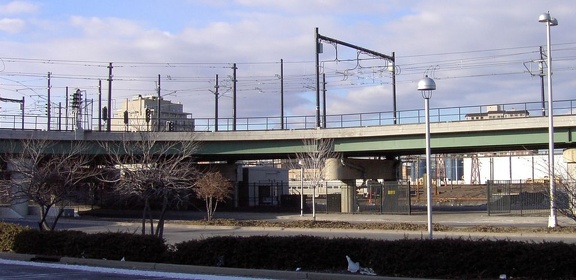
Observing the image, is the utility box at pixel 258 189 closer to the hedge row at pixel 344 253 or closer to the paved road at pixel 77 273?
the hedge row at pixel 344 253

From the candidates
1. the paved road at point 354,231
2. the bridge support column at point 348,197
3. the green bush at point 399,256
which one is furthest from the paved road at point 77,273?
the bridge support column at point 348,197

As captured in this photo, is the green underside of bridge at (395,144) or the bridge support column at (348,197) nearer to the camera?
the green underside of bridge at (395,144)

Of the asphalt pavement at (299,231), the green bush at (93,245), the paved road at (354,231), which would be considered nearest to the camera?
the asphalt pavement at (299,231)

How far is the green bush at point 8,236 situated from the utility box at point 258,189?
1714 inches

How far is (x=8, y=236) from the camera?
68.8 ft

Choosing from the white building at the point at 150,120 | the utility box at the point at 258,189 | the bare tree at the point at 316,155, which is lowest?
the utility box at the point at 258,189

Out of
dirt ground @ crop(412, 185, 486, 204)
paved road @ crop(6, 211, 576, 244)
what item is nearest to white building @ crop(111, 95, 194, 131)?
paved road @ crop(6, 211, 576, 244)

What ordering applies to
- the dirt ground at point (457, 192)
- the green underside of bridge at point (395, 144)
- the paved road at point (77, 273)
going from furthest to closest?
the dirt ground at point (457, 192) → the green underside of bridge at point (395, 144) → the paved road at point (77, 273)

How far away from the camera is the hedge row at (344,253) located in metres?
12.8

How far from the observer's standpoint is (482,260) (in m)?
13.2

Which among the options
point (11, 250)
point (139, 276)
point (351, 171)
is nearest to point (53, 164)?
point (11, 250)

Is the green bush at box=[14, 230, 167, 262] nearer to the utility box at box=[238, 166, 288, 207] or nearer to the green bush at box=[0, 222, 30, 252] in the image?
the green bush at box=[0, 222, 30, 252]

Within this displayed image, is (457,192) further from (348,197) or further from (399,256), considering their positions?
(399,256)

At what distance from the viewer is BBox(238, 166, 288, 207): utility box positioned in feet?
219
